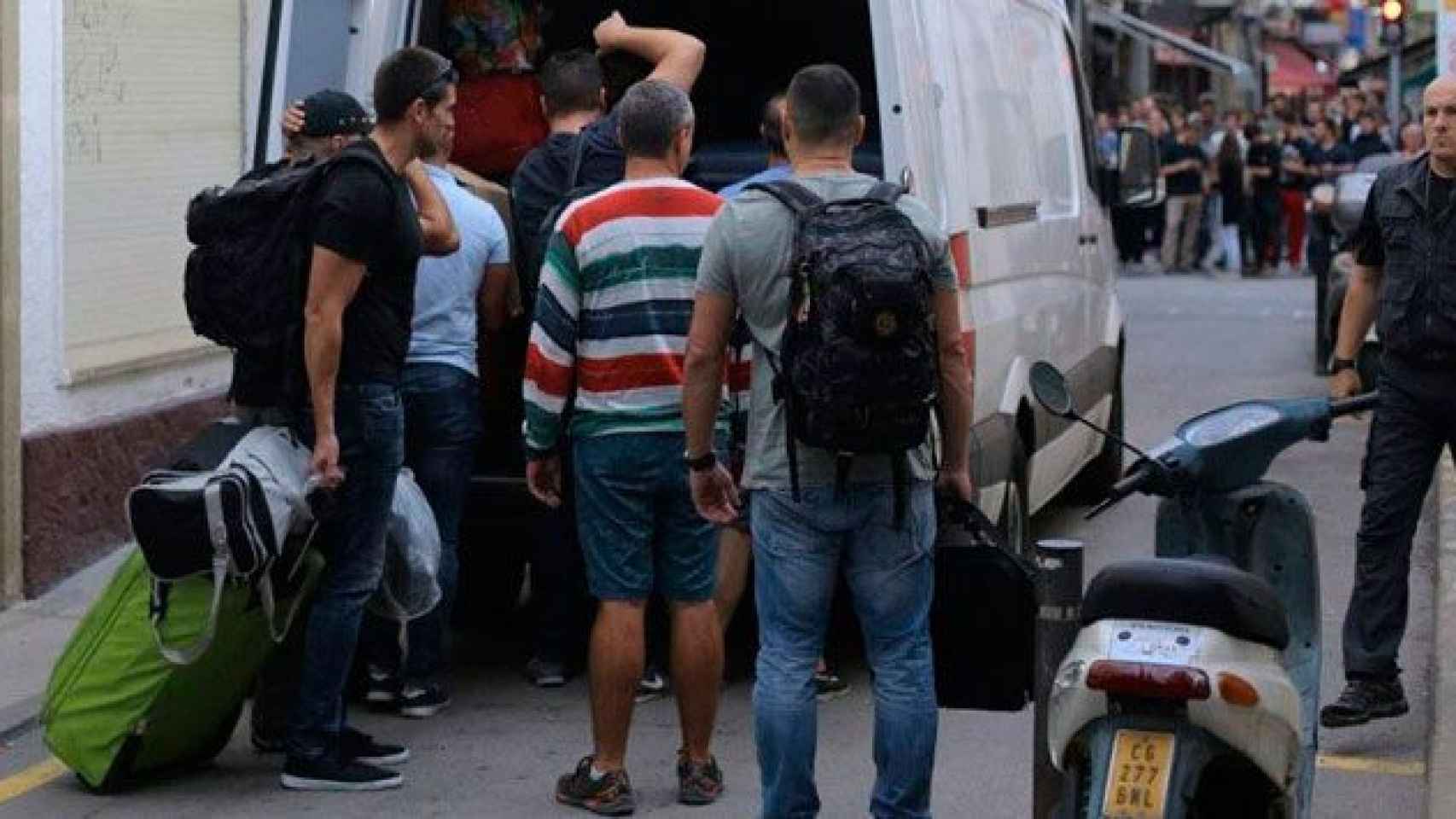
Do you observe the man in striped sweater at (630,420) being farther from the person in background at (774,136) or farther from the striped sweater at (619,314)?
the person in background at (774,136)

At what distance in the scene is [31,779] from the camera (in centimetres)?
774

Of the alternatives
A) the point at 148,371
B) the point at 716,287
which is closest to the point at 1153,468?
the point at 716,287

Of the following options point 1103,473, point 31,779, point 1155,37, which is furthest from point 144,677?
point 1155,37

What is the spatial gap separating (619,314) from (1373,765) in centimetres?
232

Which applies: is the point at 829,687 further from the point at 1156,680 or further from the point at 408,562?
the point at 1156,680

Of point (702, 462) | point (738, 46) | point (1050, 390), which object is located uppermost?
point (738, 46)

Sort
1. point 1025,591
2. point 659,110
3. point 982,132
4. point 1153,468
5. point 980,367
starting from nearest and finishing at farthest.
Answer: point 1153,468 → point 1025,591 → point 659,110 → point 980,367 → point 982,132

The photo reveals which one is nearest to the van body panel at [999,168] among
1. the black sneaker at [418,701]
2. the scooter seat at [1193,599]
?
the black sneaker at [418,701]

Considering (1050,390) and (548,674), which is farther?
(548,674)

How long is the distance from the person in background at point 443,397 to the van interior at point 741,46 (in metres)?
1.23

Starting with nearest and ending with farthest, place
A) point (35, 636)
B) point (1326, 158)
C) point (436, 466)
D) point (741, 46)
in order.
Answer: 1. point (436, 466)
2. point (35, 636)
3. point (741, 46)
4. point (1326, 158)

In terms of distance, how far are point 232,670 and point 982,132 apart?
10.7 ft

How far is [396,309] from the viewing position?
24.2 ft

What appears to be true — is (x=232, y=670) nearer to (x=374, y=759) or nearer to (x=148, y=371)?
(x=374, y=759)
